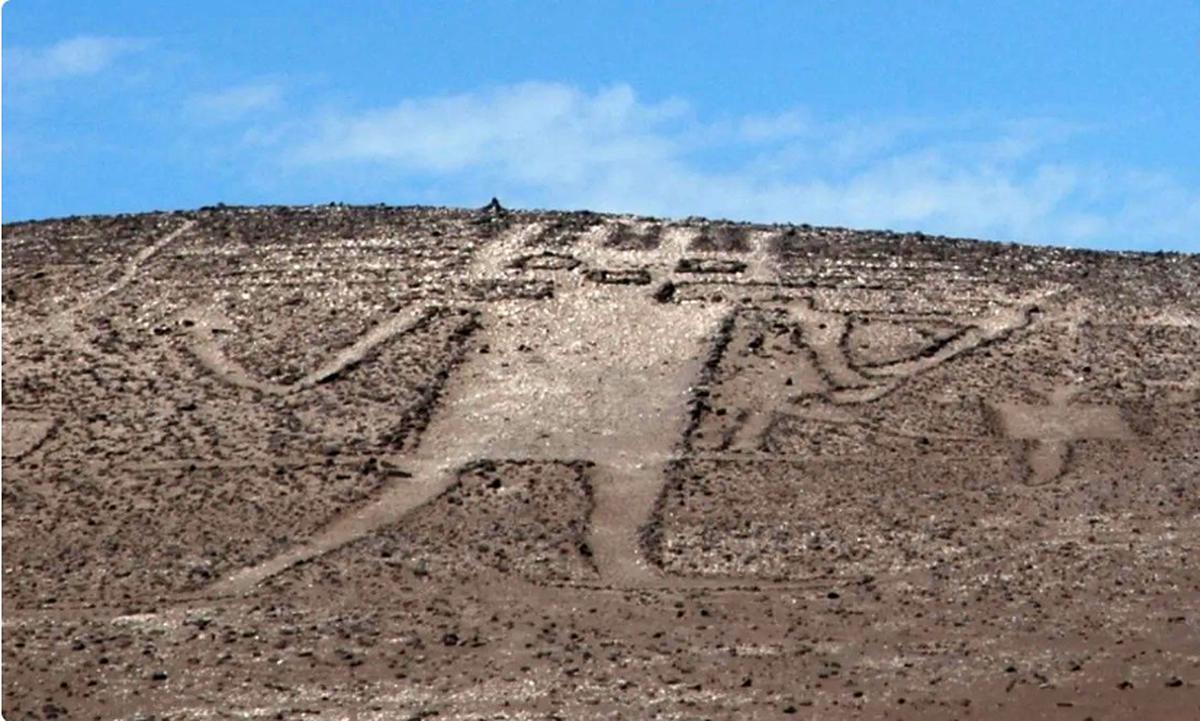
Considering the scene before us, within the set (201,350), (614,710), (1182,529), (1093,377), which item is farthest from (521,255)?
(614,710)

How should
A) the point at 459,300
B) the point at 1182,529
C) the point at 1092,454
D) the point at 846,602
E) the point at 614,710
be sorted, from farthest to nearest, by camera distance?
the point at 459,300
the point at 1092,454
the point at 1182,529
the point at 846,602
the point at 614,710

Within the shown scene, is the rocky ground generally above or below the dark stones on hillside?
below

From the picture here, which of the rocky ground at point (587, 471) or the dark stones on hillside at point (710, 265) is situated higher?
the dark stones on hillside at point (710, 265)

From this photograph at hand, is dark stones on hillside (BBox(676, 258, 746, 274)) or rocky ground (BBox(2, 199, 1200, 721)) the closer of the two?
rocky ground (BBox(2, 199, 1200, 721))

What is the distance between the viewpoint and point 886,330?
1384 inches

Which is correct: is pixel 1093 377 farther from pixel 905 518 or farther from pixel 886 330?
pixel 905 518

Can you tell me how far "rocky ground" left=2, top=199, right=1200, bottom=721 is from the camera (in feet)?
82.6

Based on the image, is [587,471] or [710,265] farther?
[710,265]

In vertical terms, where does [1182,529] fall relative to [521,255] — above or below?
below

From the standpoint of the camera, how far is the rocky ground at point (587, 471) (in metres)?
25.2

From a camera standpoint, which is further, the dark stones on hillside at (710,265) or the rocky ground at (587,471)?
the dark stones on hillside at (710,265)

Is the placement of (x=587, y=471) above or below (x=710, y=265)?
below

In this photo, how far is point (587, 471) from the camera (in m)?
30.6

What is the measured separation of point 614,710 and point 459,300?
1273cm
